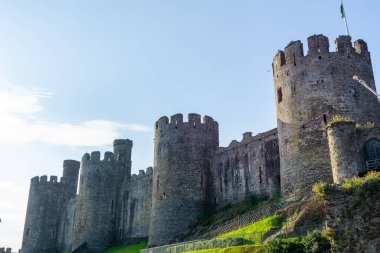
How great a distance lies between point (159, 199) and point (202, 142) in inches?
270

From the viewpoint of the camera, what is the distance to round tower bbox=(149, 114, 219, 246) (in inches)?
1726

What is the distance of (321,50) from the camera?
114ft

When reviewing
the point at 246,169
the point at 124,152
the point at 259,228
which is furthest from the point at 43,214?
the point at 259,228

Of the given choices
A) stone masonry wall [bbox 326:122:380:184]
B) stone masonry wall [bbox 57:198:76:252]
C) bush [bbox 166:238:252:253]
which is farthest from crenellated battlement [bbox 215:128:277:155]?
stone masonry wall [bbox 57:198:76:252]

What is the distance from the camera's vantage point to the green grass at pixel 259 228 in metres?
29.5

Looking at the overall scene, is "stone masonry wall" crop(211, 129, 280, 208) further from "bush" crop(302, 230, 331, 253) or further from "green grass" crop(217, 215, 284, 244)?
"bush" crop(302, 230, 331, 253)

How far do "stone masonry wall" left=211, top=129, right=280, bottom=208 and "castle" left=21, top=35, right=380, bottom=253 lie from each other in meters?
0.09

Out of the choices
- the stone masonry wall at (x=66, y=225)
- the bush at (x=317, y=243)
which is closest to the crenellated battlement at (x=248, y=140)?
the bush at (x=317, y=243)

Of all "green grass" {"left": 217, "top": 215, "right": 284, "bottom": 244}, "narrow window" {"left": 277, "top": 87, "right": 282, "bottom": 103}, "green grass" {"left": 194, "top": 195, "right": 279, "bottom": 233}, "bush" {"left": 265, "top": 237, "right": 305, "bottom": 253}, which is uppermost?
"narrow window" {"left": 277, "top": 87, "right": 282, "bottom": 103}

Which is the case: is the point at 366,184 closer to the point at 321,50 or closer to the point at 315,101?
the point at 315,101

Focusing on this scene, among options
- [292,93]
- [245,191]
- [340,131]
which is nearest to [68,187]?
[245,191]

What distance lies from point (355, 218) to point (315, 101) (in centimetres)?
1378

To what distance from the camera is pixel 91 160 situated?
196ft

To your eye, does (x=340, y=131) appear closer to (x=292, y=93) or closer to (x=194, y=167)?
(x=292, y=93)
